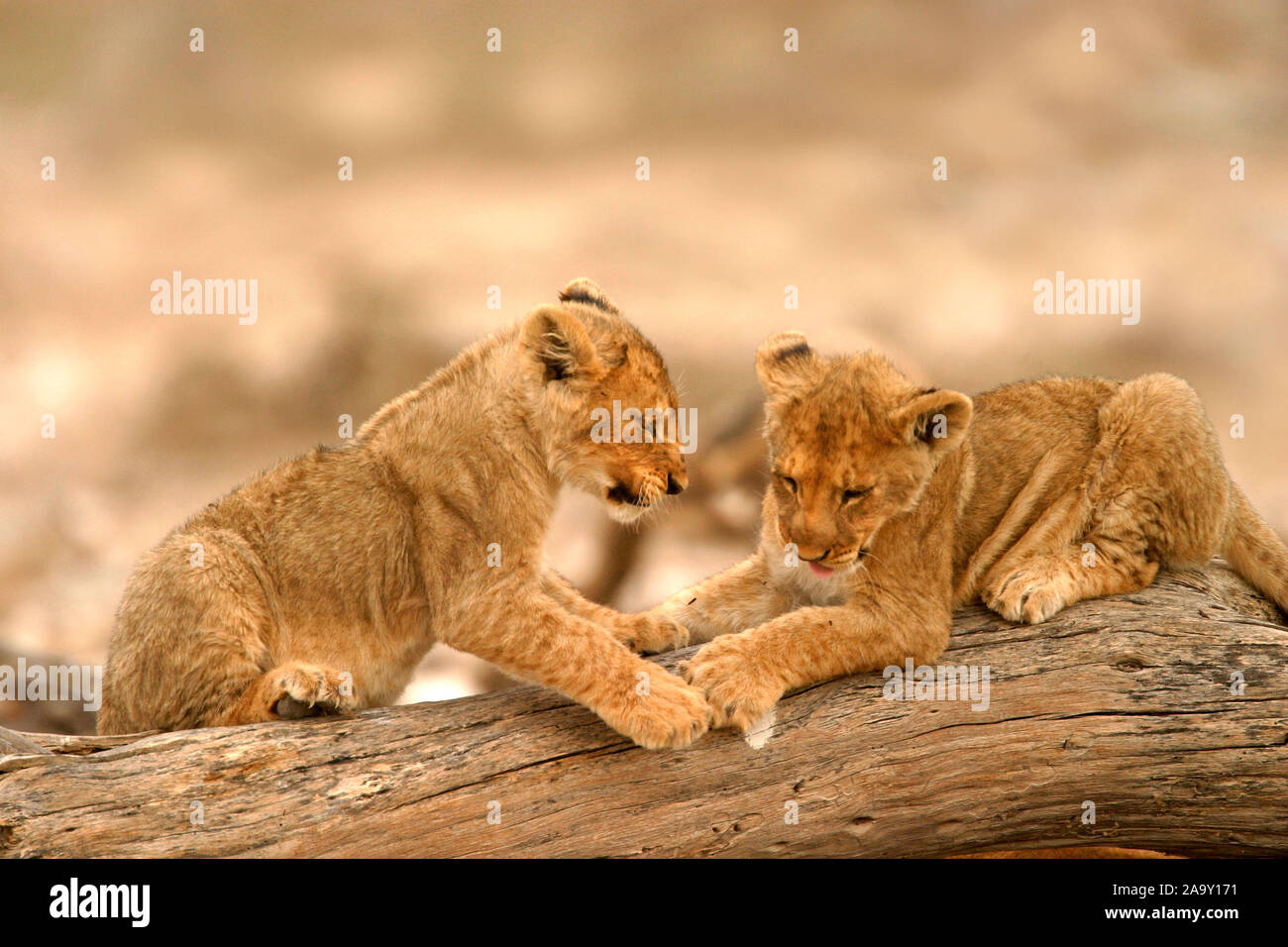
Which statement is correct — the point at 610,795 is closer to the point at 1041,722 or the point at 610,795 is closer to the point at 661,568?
the point at 1041,722

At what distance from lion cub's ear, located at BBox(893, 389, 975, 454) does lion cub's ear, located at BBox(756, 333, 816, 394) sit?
59 centimetres

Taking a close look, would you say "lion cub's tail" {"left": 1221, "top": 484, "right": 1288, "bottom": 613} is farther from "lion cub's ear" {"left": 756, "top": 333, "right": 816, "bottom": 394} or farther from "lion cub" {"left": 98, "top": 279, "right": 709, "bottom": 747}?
"lion cub" {"left": 98, "top": 279, "right": 709, "bottom": 747}

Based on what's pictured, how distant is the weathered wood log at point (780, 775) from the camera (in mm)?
4605

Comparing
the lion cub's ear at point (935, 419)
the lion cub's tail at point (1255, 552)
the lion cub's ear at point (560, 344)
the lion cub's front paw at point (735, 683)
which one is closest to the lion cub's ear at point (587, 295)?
the lion cub's ear at point (560, 344)

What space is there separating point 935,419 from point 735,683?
153 centimetres

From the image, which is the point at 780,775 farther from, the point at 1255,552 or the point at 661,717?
the point at 1255,552

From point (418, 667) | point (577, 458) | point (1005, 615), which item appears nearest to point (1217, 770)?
point (1005, 615)

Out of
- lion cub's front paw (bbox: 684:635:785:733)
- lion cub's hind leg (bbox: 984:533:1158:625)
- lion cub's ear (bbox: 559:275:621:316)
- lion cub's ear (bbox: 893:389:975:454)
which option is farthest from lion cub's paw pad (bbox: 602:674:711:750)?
lion cub's ear (bbox: 559:275:621:316)

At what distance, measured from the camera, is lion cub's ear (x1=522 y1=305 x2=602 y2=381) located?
4902mm

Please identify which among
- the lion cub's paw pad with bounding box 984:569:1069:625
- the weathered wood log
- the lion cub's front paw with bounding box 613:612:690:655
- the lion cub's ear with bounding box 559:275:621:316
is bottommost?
the weathered wood log

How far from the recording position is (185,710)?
16.1 feet

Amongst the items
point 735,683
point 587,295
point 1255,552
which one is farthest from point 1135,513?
point 587,295

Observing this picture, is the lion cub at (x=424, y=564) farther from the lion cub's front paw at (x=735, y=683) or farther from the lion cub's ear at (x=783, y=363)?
the lion cub's ear at (x=783, y=363)

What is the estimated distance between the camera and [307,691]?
480 centimetres
